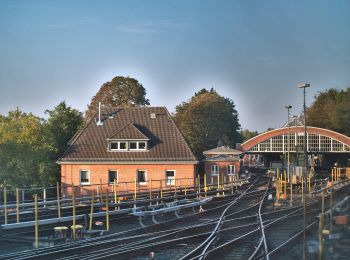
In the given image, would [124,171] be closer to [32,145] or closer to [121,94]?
[32,145]

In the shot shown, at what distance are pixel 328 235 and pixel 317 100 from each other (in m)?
60.5

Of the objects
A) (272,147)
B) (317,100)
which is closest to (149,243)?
(272,147)

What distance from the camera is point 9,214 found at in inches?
751

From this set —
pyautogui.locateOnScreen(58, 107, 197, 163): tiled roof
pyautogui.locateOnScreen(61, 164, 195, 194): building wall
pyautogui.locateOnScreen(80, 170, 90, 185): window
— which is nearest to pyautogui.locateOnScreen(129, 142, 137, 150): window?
pyautogui.locateOnScreen(58, 107, 197, 163): tiled roof

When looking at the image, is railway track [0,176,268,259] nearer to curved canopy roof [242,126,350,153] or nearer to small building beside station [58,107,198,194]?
small building beside station [58,107,198,194]

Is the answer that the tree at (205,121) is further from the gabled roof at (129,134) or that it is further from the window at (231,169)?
the gabled roof at (129,134)

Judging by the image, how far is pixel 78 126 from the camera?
4509cm

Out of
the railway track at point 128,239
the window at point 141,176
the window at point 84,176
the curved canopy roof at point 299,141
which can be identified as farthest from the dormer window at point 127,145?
the curved canopy roof at point 299,141

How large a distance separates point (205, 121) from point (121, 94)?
1078 centimetres

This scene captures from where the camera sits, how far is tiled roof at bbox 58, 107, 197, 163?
126ft

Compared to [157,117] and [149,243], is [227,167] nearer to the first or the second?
[157,117]

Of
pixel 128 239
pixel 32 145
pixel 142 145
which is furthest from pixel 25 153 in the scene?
pixel 128 239

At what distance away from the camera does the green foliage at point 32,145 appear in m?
33.6

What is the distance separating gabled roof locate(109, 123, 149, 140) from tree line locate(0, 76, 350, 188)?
4.39 meters
